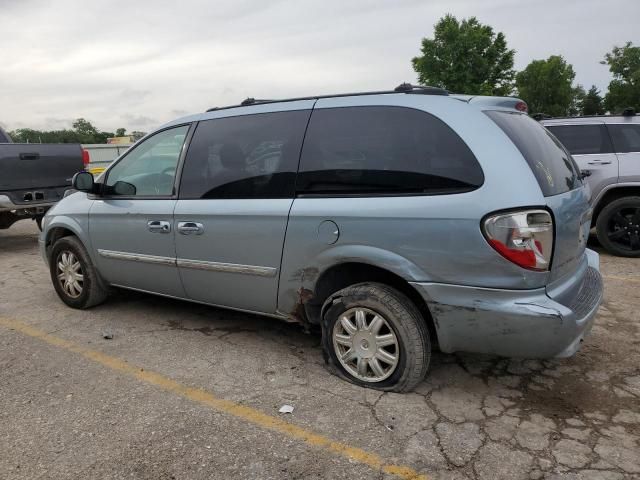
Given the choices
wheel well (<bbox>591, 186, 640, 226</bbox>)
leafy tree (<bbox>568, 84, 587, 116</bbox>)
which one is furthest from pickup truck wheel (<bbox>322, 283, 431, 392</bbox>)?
leafy tree (<bbox>568, 84, 587, 116</bbox>)

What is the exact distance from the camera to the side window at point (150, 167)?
12.7 ft

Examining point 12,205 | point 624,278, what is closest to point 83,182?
point 12,205

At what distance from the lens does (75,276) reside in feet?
15.1

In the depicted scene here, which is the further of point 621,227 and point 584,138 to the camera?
point 584,138

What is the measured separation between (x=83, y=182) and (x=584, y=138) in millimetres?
5954

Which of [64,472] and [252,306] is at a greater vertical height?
[252,306]

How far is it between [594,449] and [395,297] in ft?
3.92

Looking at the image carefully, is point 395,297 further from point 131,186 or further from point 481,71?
point 481,71

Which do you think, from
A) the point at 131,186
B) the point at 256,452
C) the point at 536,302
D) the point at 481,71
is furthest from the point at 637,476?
the point at 481,71

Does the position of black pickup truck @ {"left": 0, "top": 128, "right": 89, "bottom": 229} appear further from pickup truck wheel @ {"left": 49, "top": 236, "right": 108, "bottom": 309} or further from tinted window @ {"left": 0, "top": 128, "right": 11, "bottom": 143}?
pickup truck wheel @ {"left": 49, "top": 236, "right": 108, "bottom": 309}

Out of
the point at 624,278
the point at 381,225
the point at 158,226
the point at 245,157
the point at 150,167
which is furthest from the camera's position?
the point at 624,278

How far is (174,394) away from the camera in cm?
308

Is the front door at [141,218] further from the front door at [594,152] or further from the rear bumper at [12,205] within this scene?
the front door at [594,152]

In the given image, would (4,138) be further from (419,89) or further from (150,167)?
(419,89)
